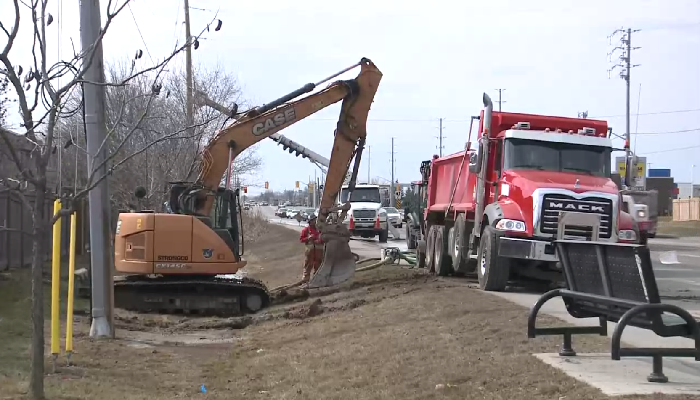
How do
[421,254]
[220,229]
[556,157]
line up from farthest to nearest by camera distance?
[421,254]
[220,229]
[556,157]

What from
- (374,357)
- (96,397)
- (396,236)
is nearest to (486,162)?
(374,357)

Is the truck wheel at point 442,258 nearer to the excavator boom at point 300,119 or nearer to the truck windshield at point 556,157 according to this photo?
the excavator boom at point 300,119

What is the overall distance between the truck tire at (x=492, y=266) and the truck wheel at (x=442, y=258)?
12.7 feet

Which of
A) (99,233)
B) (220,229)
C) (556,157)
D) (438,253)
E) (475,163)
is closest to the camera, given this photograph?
(99,233)

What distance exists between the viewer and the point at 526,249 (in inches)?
595

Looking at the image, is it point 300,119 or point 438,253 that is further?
point 438,253

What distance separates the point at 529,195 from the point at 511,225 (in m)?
0.63

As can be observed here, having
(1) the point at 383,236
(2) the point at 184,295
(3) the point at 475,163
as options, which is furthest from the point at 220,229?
(1) the point at 383,236

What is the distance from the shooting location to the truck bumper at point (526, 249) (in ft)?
49.1

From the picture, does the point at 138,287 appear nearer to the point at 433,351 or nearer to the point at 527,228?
the point at 527,228

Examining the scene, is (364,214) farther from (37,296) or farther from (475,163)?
(37,296)

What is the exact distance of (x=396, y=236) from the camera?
4653cm

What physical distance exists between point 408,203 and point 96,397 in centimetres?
2397

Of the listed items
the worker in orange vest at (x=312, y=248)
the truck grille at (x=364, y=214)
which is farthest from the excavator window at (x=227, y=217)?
the truck grille at (x=364, y=214)
